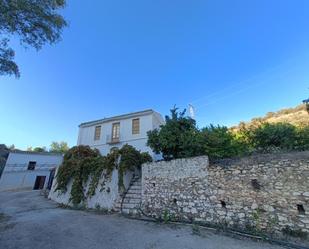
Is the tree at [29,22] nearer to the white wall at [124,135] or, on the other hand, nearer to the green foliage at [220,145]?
the green foliage at [220,145]

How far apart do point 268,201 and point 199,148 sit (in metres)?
3.18

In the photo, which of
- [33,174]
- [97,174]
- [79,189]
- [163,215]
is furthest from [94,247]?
[33,174]

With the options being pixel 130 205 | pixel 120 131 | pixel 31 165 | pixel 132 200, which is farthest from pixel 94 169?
pixel 31 165

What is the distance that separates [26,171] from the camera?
23.8 meters

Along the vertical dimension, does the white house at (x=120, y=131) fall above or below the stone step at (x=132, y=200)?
above

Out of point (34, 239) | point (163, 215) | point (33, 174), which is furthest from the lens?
point (33, 174)

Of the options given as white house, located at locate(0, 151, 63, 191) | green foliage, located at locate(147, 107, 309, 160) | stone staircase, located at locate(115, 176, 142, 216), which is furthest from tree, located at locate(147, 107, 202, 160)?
white house, located at locate(0, 151, 63, 191)

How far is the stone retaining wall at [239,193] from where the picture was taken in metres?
5.08

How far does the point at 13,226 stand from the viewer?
20.3 feet

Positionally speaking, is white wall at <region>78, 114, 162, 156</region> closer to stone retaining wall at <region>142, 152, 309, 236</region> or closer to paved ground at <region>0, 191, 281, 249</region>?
stone retaining wall at <region>142, 152, 309, 236</region>

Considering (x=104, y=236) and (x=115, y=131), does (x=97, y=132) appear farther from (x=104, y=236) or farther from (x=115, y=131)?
(x=104, y=236)

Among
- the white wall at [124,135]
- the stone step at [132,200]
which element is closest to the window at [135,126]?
the white wall at [124,135]

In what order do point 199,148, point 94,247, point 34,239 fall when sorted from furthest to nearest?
point 199,148 < point 34,239 < point 94,247

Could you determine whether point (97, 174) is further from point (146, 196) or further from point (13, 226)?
point (13, 226)
